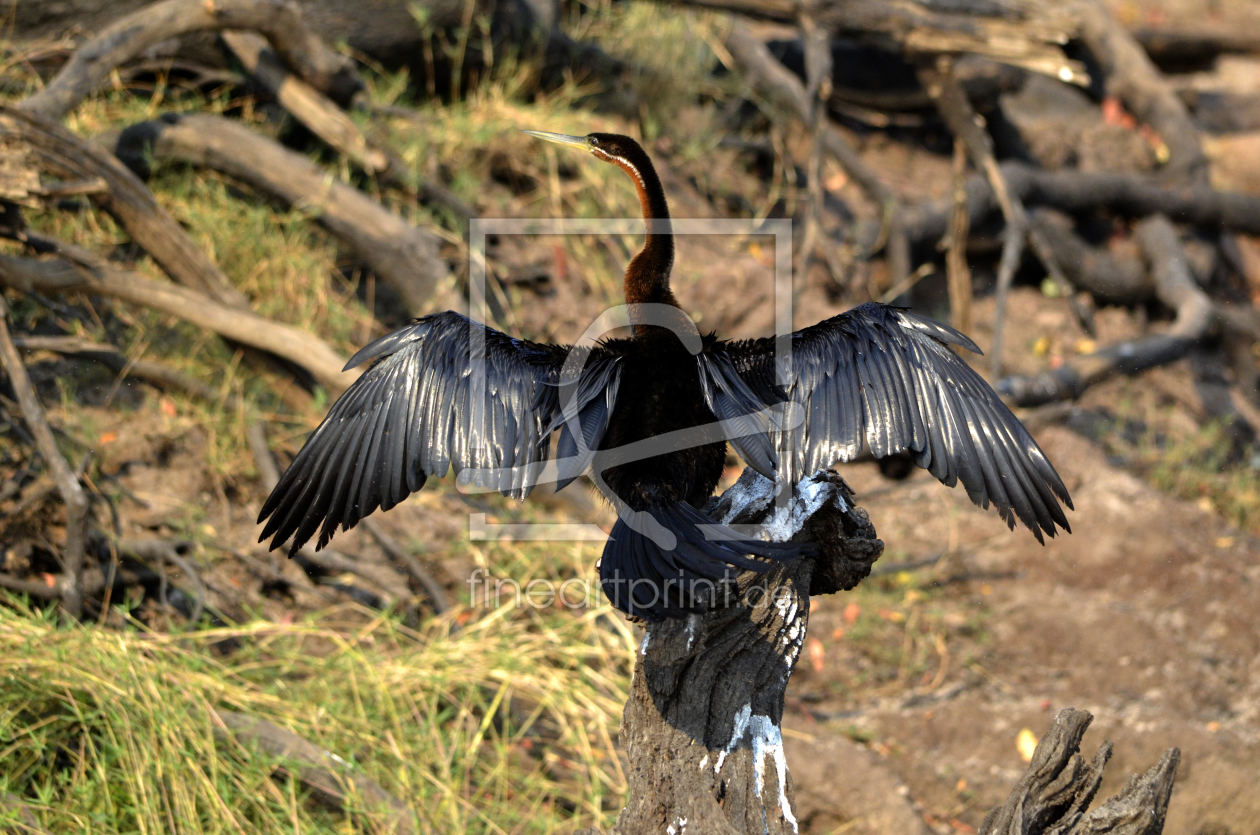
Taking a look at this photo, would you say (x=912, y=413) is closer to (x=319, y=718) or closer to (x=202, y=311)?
(x=319, y=718)

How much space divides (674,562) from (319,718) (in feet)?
5.55

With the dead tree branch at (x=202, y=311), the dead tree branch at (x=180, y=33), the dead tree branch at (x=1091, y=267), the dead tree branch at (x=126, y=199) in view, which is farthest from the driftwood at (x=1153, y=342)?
the dead tree branch at (x=126, y=199)

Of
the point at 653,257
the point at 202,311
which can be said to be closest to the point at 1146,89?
the point at 653,257

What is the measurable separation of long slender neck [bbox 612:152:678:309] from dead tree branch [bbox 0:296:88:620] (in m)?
2.03

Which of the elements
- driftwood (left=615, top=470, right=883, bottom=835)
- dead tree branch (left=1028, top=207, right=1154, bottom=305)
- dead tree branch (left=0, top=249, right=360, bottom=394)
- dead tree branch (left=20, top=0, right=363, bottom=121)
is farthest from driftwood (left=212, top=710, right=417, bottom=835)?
dead tree branch (left=1028, top=207, right=1154, bottom=305)

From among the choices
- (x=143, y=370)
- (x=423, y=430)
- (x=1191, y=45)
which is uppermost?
(x=1191, y=45)

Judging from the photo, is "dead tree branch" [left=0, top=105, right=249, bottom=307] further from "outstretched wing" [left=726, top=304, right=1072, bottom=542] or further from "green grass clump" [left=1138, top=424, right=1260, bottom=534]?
"green grass clump" [left=1138, top=424, right=1260, bottom=534]

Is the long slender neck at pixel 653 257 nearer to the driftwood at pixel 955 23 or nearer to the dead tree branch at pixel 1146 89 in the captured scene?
the driftwood at pixel 955 23

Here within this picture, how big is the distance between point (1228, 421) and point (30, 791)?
6.51m

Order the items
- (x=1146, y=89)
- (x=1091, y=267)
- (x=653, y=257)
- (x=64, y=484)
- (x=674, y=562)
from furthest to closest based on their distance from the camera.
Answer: (x=1146, y=89), (x=1091, y=267), (x=64, y=484), (x=653, y=257), (x=674, y=562)

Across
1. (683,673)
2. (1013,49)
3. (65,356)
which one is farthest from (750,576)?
(1013,49)

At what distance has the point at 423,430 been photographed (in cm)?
275

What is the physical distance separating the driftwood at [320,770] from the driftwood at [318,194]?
226 cm

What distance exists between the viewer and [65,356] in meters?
4.31
